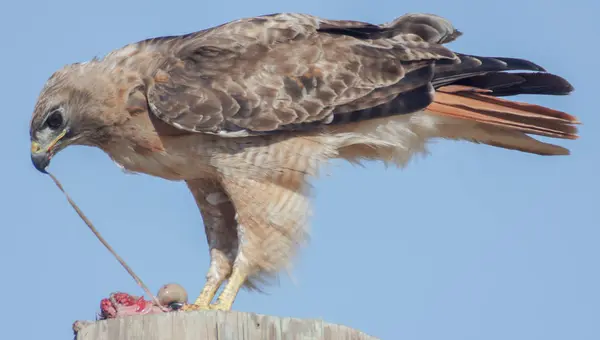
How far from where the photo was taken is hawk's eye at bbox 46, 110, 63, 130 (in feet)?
22.8

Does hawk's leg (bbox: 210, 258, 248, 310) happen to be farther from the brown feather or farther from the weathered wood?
the weathered wood

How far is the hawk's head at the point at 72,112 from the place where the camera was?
22.7 ft

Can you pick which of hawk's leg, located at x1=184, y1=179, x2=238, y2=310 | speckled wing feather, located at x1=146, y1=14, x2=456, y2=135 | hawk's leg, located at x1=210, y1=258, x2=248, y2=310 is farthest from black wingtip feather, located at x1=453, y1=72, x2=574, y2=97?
hawk's leg, located at x1=210, y1=258, x2=248, y2=310

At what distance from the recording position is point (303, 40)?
751 centimetres

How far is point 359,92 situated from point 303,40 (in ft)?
1.81

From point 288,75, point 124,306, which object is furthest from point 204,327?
point 288,75

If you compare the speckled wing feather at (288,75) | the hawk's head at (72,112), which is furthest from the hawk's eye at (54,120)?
the speckled wing feather at (288,75)

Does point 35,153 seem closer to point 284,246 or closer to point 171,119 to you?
point 171,119

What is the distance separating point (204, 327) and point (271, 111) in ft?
8.96

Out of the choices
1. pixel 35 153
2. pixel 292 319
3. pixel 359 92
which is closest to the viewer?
pixel 292 319

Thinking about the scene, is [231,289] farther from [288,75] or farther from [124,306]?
[288,75]

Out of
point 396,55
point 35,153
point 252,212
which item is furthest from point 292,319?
point 396,55

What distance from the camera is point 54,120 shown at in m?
6.97

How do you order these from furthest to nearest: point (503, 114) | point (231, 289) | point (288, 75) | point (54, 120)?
point (503, 114), point (288, 75), point (54, 120), point (231, 289)
